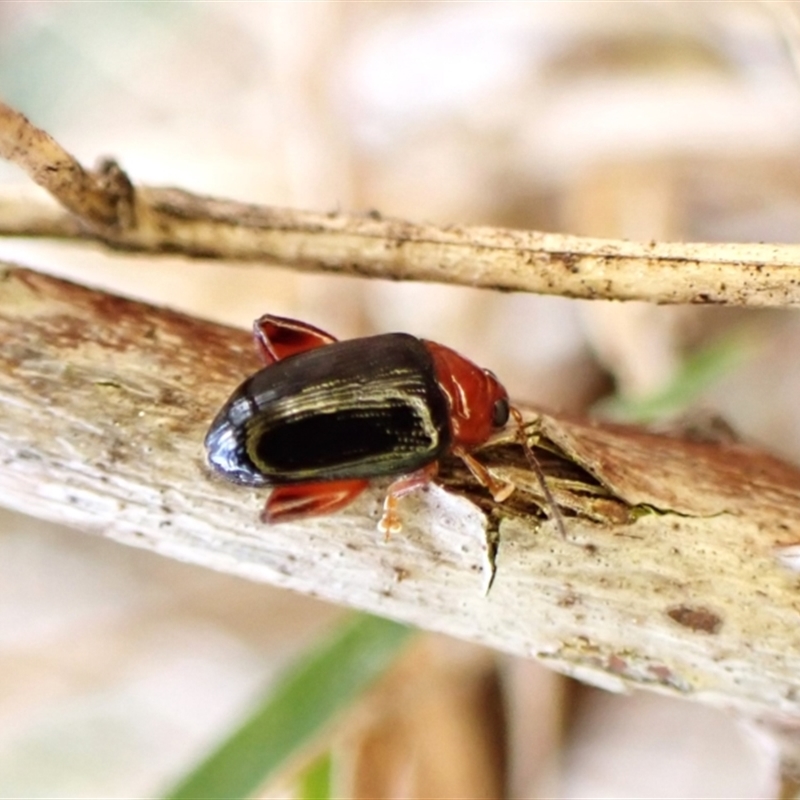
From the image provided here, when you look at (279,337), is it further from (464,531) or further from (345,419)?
(464,531)

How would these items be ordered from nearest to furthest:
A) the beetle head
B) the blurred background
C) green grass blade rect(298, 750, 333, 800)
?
the beetle head → green grass blade rect(298, 750, 333, 800) → the blurred background

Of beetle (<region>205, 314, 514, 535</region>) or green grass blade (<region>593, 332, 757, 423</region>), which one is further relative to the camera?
green grass blade (<region>593, 332, 757, 423</region>)

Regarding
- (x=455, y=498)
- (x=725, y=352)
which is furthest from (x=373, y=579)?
(x=725, y=352)

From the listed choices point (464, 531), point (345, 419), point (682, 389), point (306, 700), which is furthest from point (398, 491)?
point (682, 389)

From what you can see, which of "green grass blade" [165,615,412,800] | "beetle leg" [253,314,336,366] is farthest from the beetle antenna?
"green grass blade" [165,615,412,800]

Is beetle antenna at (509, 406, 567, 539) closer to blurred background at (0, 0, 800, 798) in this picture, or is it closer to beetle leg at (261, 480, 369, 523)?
beetle leg at (261, 480, 369, 523)

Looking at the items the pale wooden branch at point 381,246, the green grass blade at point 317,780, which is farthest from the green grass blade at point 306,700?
the pale wooden branch at point 381,246

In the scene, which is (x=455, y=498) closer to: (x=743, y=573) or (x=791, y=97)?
(x=743, y=573)
